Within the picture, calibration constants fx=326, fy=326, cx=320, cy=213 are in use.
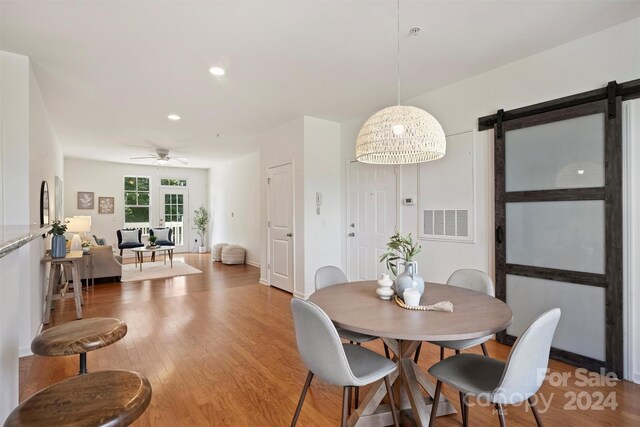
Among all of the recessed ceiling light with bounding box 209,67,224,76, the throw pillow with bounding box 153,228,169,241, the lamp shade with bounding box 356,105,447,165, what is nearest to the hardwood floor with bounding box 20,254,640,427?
the lamp shade with bounding box 356,105,447,165

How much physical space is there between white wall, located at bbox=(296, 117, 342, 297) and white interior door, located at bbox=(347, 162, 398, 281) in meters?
0.26

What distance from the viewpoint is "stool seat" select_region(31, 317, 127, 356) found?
1.45 metres

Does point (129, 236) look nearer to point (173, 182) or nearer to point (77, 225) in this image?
point (77, 225)

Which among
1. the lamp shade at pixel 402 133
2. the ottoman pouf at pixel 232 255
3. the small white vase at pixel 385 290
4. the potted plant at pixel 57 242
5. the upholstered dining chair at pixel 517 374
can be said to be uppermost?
the lamp shade at pixel 402 133

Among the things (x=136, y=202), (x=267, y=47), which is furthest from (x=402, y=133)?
(x=136, y=202)

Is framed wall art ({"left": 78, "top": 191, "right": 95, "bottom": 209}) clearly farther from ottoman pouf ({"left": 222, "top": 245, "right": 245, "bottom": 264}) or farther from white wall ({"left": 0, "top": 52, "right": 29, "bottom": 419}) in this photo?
white wall ({"left": 0, "top": 52, "right": 29, "bottom": 419})

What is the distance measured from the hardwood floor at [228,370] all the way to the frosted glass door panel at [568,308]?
9.2 inches

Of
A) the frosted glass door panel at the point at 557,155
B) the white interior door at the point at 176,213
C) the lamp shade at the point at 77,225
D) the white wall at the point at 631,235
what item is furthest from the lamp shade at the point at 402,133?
the white interior door at the point at 176,213

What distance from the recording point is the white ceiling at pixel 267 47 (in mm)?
2285

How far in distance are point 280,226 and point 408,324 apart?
12.8 ft

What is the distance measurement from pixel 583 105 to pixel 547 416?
2336mm

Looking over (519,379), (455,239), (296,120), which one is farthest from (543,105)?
(296,120)

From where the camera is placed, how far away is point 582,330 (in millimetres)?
2658

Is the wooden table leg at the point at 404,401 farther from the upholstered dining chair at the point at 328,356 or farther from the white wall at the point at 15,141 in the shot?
the white wall at the point at 15,141
